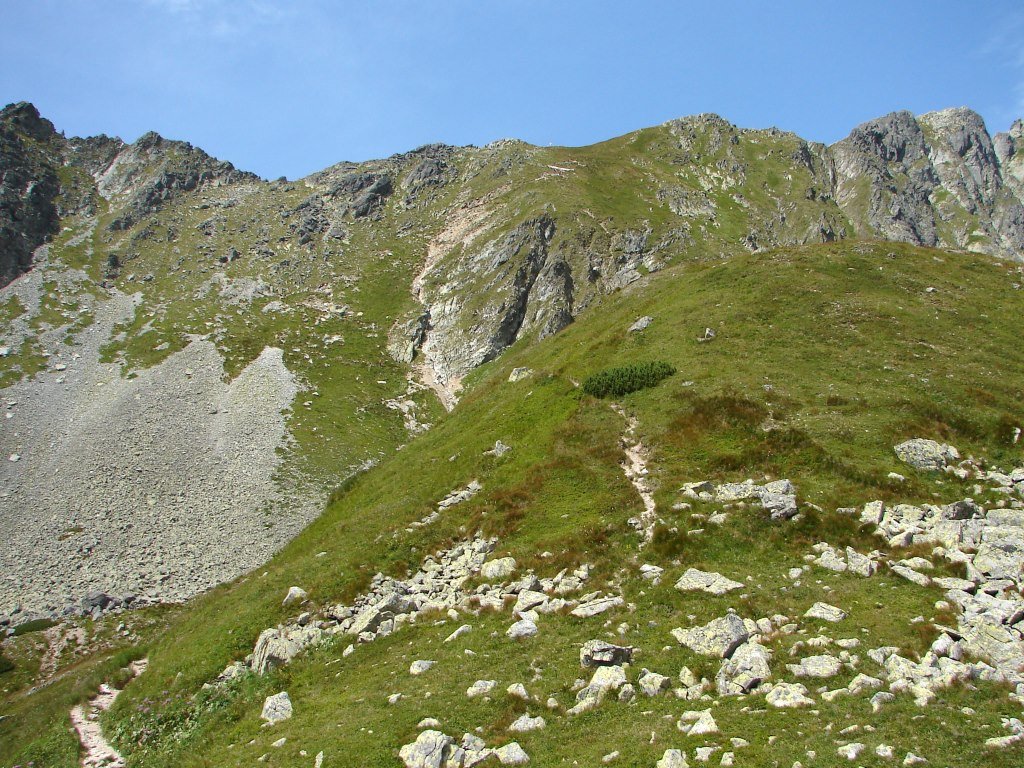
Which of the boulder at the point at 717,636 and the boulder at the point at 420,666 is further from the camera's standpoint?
the boulder at the point at 420,666

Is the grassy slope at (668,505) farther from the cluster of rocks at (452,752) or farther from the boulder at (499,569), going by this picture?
the boulder at (499,569)

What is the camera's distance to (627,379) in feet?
126

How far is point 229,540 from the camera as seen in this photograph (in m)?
49.7

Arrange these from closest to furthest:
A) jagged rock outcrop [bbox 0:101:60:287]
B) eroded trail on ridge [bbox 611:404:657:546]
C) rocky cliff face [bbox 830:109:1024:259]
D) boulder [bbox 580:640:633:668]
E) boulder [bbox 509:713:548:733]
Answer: boulder [bbox 509:713:548:733] < boulder [bbox 580:640:633:668] < eroded trail on ridge [bbox 611:404:657:546] < jagged rock outcrop [bbox 0:101:60:287] < rocky cliff face [bbox 830:109:1024:259]

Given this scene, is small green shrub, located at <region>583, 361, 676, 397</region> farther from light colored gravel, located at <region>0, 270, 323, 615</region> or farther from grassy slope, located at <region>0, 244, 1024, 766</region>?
light colored gravel, located at <region>0, 270, 323, 615</region>

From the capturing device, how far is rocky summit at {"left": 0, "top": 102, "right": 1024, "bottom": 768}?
48.9 ft

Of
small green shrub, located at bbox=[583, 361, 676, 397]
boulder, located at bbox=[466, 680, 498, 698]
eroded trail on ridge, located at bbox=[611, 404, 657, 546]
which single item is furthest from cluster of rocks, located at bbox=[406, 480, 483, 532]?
boulder, located at bbox=[466, 680, 498, 698]

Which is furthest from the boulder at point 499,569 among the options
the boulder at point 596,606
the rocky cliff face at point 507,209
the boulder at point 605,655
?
the rocky cliff face at point 507,209

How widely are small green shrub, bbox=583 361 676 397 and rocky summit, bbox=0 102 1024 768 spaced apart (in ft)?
0.70

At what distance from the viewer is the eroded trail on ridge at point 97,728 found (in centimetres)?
2186

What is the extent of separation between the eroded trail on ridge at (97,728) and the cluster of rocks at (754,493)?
2622cm

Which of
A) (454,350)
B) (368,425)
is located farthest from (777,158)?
(368,425)

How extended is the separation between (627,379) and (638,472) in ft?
32.3

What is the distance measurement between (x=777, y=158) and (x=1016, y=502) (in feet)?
531
